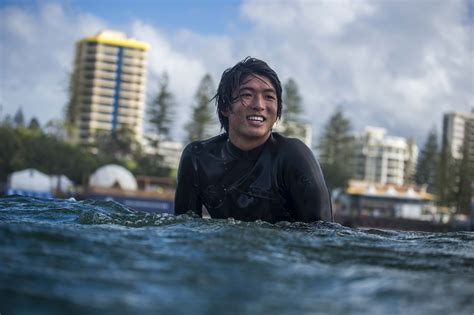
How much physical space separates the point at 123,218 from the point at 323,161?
65.5 m

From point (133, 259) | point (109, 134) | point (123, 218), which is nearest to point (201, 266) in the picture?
point (133, 259)

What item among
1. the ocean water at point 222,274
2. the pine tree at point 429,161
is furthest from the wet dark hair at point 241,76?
the pine tree at point 429,161

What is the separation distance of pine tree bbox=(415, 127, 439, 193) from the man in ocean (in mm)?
66203

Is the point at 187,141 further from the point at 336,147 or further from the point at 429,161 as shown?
the point at 429,161

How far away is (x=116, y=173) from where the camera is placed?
56938 millimetres

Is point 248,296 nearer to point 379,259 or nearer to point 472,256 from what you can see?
point 379,259

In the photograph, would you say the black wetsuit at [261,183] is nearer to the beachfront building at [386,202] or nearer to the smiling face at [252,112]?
the smiling face at [252,112]

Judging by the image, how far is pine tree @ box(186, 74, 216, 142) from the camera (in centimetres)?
6197

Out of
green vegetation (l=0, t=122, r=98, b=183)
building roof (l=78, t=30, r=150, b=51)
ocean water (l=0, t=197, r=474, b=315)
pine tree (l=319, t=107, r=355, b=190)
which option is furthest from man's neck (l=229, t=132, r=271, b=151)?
building roof (l=78, t=30, r=150, b=51)

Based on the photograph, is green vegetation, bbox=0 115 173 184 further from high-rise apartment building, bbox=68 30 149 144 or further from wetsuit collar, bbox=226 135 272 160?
wetsuit collar, bbox=226 135 272 160

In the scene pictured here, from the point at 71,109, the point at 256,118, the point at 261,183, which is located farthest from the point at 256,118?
the point at 71,109

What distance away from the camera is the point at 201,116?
62.2 meters

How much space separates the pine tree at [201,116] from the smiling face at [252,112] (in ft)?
187

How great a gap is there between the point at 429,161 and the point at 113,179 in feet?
127
